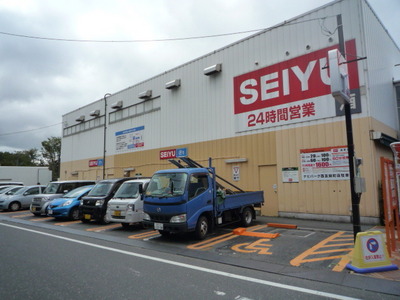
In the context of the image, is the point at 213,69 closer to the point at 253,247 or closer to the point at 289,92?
the point at 289,92

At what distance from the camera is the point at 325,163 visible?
11.6 meters

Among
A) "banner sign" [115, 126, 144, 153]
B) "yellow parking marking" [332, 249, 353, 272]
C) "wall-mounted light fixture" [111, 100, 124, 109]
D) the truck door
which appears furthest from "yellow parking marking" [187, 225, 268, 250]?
"wall-mounted light fixture" [111, 100, 124, 109]

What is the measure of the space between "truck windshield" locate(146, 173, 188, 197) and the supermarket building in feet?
19.8

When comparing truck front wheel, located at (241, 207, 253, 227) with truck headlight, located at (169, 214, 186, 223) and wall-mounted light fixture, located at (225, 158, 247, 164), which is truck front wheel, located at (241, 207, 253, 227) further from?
wall-mounted light fixture, located at (225, 158, 247, 164)

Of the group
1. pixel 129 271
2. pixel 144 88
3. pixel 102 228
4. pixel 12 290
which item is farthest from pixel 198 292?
pixel 144 88

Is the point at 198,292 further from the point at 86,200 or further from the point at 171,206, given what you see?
the point at 86,200

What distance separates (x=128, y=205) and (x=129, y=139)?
42.1 feet

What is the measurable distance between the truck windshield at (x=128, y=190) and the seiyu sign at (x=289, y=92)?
6437 mm

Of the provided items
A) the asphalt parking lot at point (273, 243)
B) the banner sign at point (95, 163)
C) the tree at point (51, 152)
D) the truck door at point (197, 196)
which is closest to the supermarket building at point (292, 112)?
the asphalt parking lot at point (273, 243)

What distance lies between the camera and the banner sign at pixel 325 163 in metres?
11.2

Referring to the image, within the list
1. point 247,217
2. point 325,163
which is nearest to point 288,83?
point 325,163

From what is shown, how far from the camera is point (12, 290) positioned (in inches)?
182

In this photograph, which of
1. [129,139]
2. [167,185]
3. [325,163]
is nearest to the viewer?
[167,185]

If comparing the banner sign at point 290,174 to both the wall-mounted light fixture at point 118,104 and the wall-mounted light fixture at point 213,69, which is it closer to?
the wall-mounted light fixture at point 213,69
